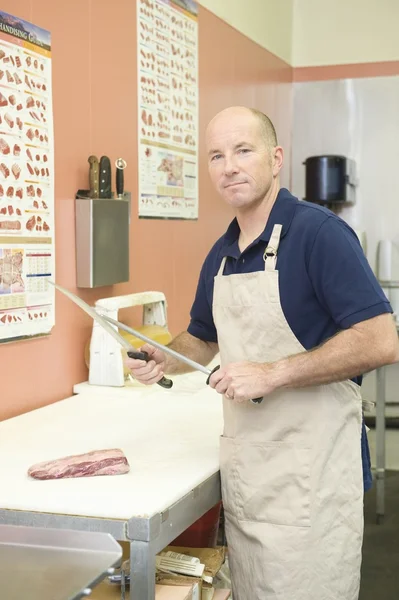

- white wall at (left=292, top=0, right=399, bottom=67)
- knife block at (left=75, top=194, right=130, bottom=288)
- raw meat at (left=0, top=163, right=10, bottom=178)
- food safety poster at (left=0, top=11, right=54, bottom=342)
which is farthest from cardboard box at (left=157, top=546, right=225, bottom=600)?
white wall at (left=292, top=0, right=399, bottom=67)

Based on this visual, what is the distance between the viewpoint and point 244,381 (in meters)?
1.67

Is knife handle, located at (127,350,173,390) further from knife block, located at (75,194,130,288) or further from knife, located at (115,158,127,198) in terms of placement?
knife, located at (115,158,127,198)

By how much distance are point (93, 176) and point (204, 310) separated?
2.43 feet

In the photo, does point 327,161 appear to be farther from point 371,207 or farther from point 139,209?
point 139,209

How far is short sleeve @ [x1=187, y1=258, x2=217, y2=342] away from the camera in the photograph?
81.3 inches

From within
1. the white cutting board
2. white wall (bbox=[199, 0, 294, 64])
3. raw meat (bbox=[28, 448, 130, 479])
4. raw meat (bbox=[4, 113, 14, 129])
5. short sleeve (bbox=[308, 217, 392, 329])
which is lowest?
the white cutting board

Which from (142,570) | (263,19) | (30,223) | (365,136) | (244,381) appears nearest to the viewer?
(142,570)

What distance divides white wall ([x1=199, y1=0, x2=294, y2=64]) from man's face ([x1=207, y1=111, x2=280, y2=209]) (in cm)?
210

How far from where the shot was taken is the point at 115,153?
9.50 feet

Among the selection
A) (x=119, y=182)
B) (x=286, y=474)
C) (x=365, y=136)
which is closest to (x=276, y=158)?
(x=286, y=474)

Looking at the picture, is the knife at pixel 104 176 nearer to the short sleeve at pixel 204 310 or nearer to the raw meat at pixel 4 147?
the raw meat at pixel 4 147

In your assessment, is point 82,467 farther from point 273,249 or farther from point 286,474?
point 273,249

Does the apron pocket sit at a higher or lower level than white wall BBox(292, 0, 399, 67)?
lower

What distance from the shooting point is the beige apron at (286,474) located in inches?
69.6
